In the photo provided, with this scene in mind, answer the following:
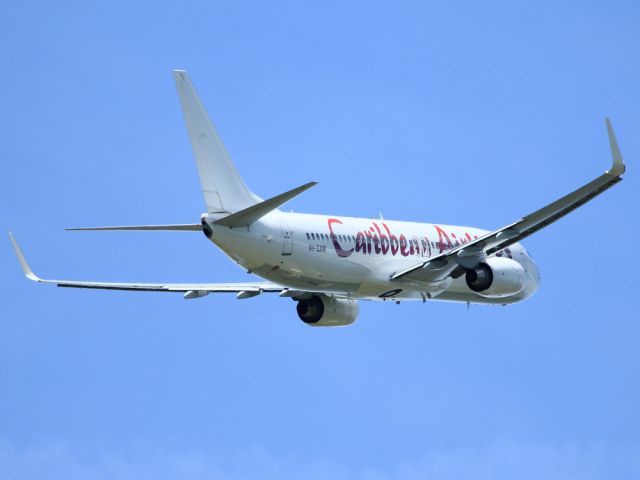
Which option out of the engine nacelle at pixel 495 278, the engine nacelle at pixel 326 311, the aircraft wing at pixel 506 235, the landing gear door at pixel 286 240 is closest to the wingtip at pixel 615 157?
the aircraft wing at pixel 506 235

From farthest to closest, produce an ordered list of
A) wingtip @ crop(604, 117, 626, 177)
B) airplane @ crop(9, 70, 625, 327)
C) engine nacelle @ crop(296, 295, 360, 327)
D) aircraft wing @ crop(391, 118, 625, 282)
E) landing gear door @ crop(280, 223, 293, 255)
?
engine nacelle @ crop(296, 295, 360, 327) → landing gear door @ crop(280, 223, 293, 255) → airplane @ crop(9, 70, 625, 327) → aircraft wing @ crop(391, 118, 625, 282) → wingtip @ crop(604, 117, 626, 177)

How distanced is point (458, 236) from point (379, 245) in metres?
6.02

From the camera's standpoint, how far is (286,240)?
5103cm

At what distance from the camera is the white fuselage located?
50.2 metres

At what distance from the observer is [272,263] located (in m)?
50.8

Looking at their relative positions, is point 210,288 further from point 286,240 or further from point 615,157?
point 615,157

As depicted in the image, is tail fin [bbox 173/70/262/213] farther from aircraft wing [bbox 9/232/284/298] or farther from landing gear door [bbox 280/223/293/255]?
aircraft wing [bbox 9/232/284/298]

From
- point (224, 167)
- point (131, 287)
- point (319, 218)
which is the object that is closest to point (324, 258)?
point (319, 218)

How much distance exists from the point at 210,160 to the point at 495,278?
1289 centimetres

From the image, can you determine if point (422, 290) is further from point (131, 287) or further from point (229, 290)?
point (131, 287)

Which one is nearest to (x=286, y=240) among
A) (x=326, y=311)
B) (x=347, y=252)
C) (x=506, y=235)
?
(x=347, y=252)

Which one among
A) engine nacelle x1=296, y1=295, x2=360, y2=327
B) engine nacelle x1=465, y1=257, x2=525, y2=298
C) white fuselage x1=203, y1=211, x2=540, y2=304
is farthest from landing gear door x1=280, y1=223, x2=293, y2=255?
engine nacelle x1=465, y1=257, x2=525, y2=298

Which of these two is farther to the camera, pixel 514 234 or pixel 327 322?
pixel 327 322

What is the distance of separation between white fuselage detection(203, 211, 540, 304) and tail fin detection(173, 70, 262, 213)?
0.89 m
